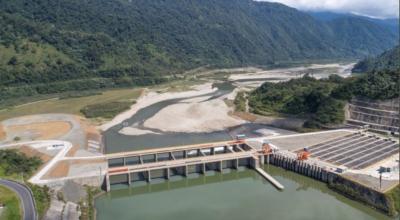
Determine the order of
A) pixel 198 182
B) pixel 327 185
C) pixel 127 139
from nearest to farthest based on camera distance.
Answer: pixel 327 185, pixel 198 182, pixel 127 139

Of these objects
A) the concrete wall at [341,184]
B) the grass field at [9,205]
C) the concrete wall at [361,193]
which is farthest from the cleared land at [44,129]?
the concrete wall at [361,193]

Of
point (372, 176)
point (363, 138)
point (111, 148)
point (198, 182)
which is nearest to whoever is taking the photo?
point (372, 176)

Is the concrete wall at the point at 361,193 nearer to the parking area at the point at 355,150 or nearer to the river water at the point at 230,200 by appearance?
the river water at the point at 230,200

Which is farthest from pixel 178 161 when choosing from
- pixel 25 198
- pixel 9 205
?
pixel 9 205

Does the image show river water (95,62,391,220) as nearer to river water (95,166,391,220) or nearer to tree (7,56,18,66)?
river water (95,166,391,220)

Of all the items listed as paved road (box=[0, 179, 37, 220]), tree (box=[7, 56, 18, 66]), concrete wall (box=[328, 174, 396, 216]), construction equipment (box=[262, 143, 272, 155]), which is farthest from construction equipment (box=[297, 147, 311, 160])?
tree (box=[7, 56, 18, 66])

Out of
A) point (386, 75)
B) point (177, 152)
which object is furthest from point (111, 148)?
point (386, 75)

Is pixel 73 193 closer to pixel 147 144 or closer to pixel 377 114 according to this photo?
pixel 147 144
